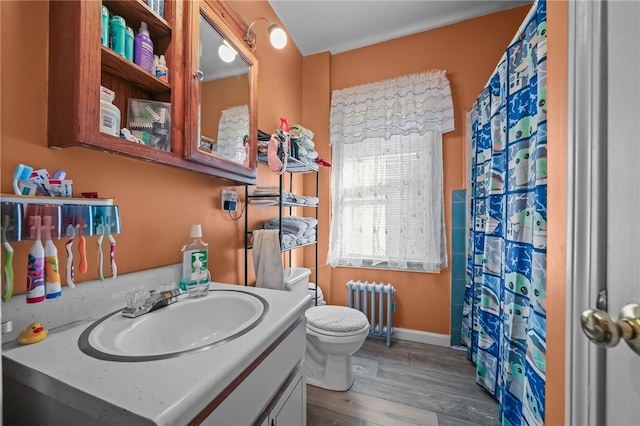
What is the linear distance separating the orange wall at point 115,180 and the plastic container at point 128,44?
0.17m

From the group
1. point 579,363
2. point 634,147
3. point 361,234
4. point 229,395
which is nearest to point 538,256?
point 579,363

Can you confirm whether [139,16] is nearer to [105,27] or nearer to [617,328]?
[105,27]

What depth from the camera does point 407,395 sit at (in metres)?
1.49

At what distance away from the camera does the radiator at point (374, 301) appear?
211 cm

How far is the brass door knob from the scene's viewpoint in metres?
0.35

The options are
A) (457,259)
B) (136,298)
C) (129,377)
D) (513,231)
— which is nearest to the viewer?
(129,377)

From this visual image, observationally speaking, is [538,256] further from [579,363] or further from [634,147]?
[634,147]

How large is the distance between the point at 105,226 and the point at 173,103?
18.8 inches

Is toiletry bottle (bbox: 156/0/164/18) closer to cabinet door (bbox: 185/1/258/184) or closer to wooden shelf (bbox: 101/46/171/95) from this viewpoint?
cabinet door (bbox: 185/1/258/184)

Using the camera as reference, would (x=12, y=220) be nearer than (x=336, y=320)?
Yes

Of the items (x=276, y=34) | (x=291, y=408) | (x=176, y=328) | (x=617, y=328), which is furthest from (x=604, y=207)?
(x=276, y=34)

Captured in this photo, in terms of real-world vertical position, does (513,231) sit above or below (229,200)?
below

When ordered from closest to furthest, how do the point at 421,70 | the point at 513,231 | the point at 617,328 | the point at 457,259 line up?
the point at 617,328 < the point at 513,231 < the point at 457,259 < the point at 421,70

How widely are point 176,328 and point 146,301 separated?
0.14m
